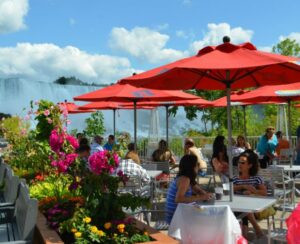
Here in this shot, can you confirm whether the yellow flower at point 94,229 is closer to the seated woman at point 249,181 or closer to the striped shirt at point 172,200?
the striped shirt at point 172,200

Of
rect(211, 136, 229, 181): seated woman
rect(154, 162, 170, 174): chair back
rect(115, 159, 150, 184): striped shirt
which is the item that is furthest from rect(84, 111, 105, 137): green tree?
rect(115, 159, 150, 184): striped shirt

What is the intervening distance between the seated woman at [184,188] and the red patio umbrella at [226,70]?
0.41 meters

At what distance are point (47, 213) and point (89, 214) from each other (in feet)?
2.52

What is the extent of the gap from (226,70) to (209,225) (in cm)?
183

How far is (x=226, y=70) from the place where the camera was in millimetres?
4844

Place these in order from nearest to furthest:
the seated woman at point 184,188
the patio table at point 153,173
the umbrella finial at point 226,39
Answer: the seated woman at point 184,188 < the umbrella finial at point 226,39 < the patio table at point 153,173

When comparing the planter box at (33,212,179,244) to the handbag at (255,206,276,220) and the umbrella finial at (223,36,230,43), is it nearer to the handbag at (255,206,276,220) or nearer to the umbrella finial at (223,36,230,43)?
the handbag at (255,206,276,220)

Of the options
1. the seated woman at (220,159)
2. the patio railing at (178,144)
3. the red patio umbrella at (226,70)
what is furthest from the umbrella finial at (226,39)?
the patio railing at (178,144)

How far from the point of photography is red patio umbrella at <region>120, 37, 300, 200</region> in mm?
4297

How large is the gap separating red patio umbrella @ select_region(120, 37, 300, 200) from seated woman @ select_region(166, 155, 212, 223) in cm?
41

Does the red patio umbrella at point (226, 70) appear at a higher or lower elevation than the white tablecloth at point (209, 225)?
higher

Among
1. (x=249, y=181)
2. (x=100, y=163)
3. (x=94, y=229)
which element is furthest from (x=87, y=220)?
(x=249, y=181)

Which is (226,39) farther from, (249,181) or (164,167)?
(164,167)

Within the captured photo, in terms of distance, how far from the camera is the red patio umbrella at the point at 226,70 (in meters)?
4.30
